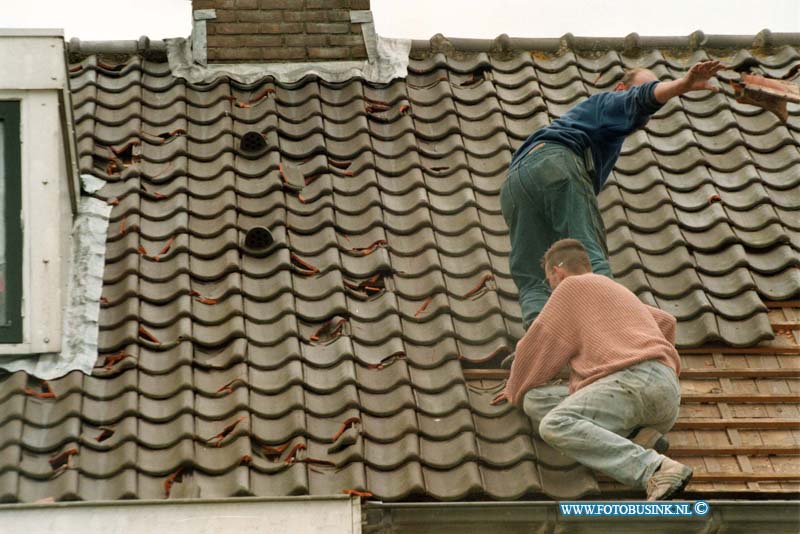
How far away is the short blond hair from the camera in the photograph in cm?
704

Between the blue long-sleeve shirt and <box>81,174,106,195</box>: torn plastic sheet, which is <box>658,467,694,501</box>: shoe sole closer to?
the blue long-sleeve shirt

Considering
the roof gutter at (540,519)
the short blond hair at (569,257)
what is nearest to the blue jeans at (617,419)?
the roof gutter at (540,519)

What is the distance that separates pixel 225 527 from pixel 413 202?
3.06m

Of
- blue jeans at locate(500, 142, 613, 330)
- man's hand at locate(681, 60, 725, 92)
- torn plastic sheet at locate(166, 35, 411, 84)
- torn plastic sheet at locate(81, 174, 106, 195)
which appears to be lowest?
blue jeans at locate(500, 142, 613, 330)

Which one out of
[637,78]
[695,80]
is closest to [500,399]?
[695,80]

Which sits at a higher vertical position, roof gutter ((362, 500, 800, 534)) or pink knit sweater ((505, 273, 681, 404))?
pink knit sweater ((505, 273, 681, 404))

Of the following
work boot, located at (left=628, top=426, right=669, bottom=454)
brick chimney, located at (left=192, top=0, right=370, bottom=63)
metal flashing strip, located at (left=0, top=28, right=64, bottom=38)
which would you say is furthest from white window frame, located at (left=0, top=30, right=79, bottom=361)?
work boot, located at (left=628, top=426, right=669, bottom=454)

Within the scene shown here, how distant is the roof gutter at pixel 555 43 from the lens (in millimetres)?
10133

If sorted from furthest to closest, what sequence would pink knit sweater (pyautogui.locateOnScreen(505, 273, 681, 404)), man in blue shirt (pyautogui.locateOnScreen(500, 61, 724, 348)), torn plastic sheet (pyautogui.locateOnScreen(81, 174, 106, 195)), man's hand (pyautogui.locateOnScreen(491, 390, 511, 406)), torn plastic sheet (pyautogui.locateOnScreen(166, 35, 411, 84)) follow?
torn plastic sheet (pyautogui.locateOnScreen(166, 35, 411, 84)) < torn plastic sheet (pyautogui.locateOnScreen(81, 174, 106, 195)) < man in blue shirt (pyautogui.locateOnScreen(500, 61, 724, 348)) < man's hand (pyautogui.locateOnScreen(491, 390, 511, 406)) < pink knit sweater (pyautogui.locateOnScreen(505, 273, 681, 404))

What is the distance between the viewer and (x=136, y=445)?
6.70 metres

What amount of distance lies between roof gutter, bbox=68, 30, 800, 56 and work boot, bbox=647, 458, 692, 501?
4724mm

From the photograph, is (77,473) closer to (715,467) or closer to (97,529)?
(97,529)

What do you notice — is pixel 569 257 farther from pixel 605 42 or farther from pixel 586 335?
pixel 605 42

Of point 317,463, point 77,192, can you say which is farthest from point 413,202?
point 317,463
